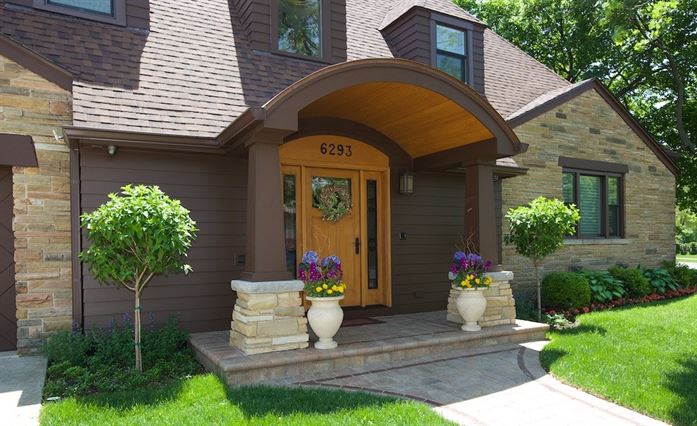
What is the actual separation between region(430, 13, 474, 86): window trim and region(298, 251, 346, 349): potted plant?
5.25 m

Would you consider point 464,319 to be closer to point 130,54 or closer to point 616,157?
point 130,54

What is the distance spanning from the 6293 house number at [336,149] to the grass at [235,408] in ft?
12.3

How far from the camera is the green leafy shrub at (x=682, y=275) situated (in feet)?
37.2

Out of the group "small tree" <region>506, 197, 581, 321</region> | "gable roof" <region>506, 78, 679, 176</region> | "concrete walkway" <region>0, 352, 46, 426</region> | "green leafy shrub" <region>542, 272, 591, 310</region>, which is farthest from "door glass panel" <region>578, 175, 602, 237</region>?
"concrete walkway" <region>0, 352, 46, 426</region>

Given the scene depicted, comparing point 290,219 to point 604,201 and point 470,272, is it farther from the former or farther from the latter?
point 604,201

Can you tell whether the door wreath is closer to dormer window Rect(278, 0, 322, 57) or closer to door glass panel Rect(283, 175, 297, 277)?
door glass panel Rect(283, 175, 297, 277)

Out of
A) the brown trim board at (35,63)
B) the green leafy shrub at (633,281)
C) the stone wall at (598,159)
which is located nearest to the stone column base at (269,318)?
the brown trim board at (35,63)

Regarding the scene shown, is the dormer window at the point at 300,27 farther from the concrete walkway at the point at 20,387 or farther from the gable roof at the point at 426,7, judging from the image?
the concrete walkway at the point at 20,387

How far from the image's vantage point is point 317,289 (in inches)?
208

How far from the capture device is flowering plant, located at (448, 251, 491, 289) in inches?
248

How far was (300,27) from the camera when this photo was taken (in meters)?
7.97

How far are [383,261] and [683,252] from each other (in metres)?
37.2

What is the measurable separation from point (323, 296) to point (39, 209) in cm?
341

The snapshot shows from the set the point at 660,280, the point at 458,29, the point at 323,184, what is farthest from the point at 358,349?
the point at 660,280
